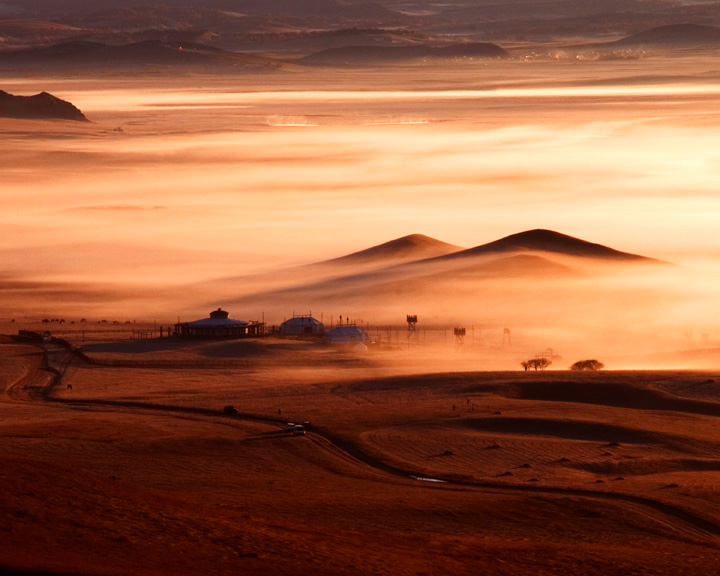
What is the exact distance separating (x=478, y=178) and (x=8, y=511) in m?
91.4

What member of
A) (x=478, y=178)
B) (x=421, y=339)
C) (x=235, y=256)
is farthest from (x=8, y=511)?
(x=478, y=178)

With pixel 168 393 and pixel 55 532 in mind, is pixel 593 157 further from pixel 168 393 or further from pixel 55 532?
pixel 55 532

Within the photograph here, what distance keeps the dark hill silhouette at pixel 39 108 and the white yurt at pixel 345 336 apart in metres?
104

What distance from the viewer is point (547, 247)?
7606 cm

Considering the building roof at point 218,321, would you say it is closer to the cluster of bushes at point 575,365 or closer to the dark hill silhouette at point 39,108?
the cluster of bushes at point 575,365

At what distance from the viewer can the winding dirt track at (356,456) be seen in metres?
29.6

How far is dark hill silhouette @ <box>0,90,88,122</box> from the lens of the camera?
157 m

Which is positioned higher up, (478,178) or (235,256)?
(478,178)

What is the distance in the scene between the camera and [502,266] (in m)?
72.4

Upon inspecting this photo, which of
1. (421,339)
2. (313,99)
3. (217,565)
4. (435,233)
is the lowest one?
(217,565)

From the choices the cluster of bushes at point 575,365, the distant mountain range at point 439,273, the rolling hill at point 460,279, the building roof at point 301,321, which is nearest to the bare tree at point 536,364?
the cluster of bushes at point 575,365

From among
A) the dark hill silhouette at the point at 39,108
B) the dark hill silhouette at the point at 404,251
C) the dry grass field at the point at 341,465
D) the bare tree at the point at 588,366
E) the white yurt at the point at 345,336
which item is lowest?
the dry grass field at the point at 341,465

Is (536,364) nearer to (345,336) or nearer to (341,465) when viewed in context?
(345,336)

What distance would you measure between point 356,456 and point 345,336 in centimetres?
2083
